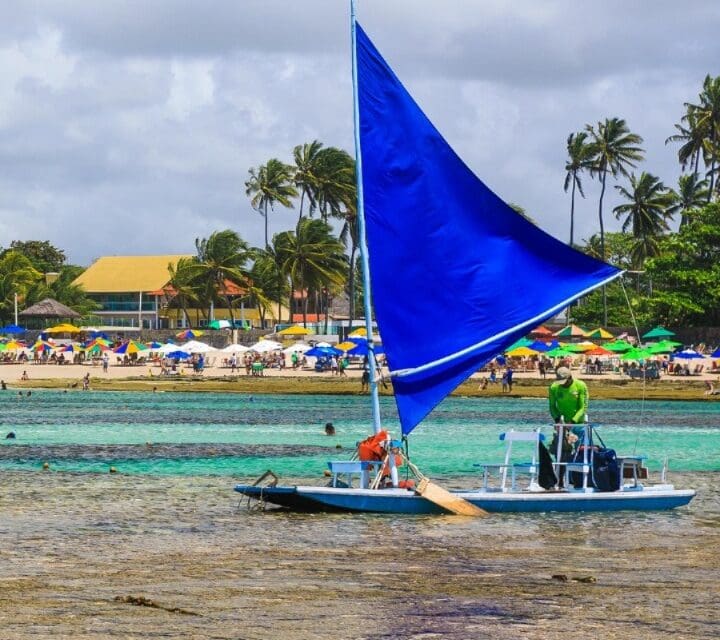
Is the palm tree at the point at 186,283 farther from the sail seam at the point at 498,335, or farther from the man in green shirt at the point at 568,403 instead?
the sail seam at the point at 498,335

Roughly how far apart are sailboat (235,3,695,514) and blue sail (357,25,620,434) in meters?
0.02

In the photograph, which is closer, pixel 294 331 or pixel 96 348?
pixel 96 348

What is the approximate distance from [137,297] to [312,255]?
3835 cm

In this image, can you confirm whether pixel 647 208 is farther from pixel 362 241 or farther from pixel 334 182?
pixel 362 241

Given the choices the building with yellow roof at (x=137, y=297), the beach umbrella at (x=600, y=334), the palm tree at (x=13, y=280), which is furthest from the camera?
the building with yellow roof at (x=137, y=297)

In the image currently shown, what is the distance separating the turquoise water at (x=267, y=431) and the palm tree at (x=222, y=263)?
54.6 metres

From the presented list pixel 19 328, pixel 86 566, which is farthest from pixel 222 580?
pixel 19 328

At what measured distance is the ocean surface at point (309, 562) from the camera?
1472cm

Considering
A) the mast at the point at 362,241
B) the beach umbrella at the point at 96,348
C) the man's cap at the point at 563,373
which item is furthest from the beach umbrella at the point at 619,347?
the mast at the point at 362,241

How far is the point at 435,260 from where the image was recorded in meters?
22.4

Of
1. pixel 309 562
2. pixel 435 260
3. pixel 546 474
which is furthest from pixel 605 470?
pixel 309 562

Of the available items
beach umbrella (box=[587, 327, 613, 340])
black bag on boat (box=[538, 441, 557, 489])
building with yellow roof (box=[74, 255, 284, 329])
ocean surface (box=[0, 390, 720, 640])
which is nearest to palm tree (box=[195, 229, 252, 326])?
building with yellow roof (box=[74, 255, 284, 329])

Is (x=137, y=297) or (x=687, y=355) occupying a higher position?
(x=137, y=297)

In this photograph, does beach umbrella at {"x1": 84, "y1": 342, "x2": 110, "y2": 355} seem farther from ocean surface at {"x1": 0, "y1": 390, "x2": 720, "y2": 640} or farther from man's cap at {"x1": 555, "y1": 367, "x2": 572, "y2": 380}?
man's cap at {"x1": 555, "y1": 367, "x2": 572, "y2": 380}
